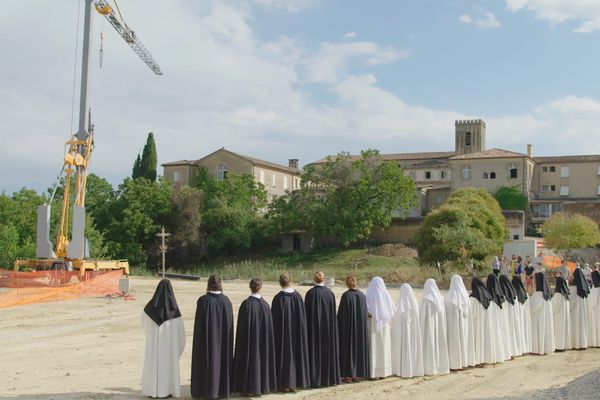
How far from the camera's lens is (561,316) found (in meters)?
15.1

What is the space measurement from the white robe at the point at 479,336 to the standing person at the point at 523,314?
1349 millimetres

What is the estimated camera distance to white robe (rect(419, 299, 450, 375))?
11789mm

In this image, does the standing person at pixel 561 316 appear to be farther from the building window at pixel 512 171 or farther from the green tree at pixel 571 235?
the building window at pixel 512 171

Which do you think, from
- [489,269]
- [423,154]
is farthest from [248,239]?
[423,154]

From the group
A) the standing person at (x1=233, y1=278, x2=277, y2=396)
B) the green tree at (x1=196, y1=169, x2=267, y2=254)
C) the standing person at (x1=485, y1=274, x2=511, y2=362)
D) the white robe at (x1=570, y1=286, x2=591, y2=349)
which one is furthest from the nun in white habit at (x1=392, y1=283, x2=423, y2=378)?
the green tree at (x1=196, y1=169, x2=267, y2=254)

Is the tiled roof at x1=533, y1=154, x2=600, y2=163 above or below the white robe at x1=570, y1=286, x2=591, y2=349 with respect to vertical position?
above

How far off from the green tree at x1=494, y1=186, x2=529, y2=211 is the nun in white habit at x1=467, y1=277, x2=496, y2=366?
55.3 metres

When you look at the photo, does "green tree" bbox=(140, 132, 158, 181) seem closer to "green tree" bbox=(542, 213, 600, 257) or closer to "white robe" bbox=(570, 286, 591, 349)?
"green tree" bbox=(542, 213, 600, 257)

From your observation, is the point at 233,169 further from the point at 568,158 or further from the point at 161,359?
the point at 161,359

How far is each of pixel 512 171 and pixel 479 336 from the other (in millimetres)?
59431

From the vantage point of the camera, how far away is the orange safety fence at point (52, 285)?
23875 millimetres

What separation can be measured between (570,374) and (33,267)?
86.5 feet

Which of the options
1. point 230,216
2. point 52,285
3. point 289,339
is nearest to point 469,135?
point 230,216

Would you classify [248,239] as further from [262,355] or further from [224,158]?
[262,355]
